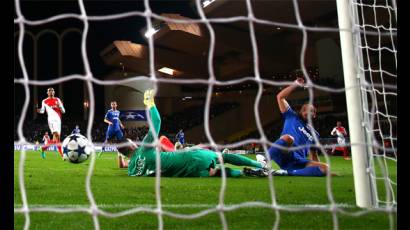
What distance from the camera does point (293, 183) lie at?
4.51 meters

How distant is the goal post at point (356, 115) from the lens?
111 inches

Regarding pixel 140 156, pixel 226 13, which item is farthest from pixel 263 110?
pixel 140 156

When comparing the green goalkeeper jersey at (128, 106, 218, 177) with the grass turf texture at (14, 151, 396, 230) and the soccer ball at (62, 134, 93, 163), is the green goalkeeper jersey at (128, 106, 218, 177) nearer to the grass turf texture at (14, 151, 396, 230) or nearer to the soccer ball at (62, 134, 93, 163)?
the grass turf texture at (14, 151, 396, 230)

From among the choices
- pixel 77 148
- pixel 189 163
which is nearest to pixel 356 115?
A: pixel 189 163

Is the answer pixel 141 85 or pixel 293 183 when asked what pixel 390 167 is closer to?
pixel 293 183

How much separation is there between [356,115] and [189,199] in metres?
1.32

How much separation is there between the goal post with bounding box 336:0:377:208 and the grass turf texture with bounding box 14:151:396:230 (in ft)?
0.51

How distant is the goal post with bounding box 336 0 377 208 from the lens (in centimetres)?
283

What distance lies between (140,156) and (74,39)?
20.2 metres

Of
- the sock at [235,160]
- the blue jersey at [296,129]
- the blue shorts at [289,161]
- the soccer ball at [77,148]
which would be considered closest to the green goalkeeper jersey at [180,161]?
the sock at [235,160]

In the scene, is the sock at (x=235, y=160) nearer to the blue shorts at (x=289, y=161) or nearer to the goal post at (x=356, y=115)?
A: the blue shorts at (x=289, y=161)

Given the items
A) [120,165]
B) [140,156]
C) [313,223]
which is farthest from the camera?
[120,165]

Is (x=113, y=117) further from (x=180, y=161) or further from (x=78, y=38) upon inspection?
(x=78, y=38)

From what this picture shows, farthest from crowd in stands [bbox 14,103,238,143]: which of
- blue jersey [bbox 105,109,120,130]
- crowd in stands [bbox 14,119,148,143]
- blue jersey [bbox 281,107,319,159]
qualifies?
blue jersey [bbox 281,107,319,159]
